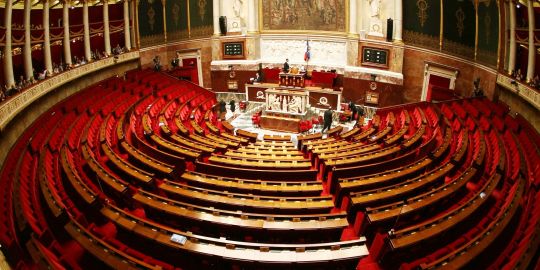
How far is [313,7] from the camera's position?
62.6ft

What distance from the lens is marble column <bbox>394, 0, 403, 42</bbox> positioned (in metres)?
16.5

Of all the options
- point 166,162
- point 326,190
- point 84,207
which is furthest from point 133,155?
point 326,190

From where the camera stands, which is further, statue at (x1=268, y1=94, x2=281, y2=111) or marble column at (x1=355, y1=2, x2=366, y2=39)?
marble column at (x1=355, y1=2, x2=366, y2=39)

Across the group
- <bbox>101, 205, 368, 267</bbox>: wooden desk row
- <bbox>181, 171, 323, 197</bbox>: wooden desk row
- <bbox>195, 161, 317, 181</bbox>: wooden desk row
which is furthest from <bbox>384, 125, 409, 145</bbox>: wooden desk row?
<bbox>101, 205, 368, 267</bbox>: wooden desk row

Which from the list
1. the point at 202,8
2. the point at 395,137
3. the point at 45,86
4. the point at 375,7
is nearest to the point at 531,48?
the point at 395,137

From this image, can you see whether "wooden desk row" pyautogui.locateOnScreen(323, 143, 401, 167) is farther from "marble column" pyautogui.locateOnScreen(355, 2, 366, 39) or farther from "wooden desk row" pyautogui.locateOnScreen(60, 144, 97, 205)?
"marble column" pyautogui.locateOnScreen(355, 2, 366, 39)

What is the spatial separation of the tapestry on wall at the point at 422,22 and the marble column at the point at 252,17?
7787 mm

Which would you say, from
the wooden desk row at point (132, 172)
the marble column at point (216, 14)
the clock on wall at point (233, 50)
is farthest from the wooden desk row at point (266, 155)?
the marble column at point (216, 14)

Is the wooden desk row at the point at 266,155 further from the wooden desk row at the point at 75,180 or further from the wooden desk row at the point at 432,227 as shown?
the wooden desk row at the point at 432,227

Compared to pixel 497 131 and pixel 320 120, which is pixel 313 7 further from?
pixel 497 131

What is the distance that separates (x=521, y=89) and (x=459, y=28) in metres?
4.43

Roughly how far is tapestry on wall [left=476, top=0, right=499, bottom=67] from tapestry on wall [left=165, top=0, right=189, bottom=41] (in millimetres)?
14427

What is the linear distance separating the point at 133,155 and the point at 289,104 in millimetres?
8732

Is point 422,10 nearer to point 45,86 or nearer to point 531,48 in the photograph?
point 531,48
